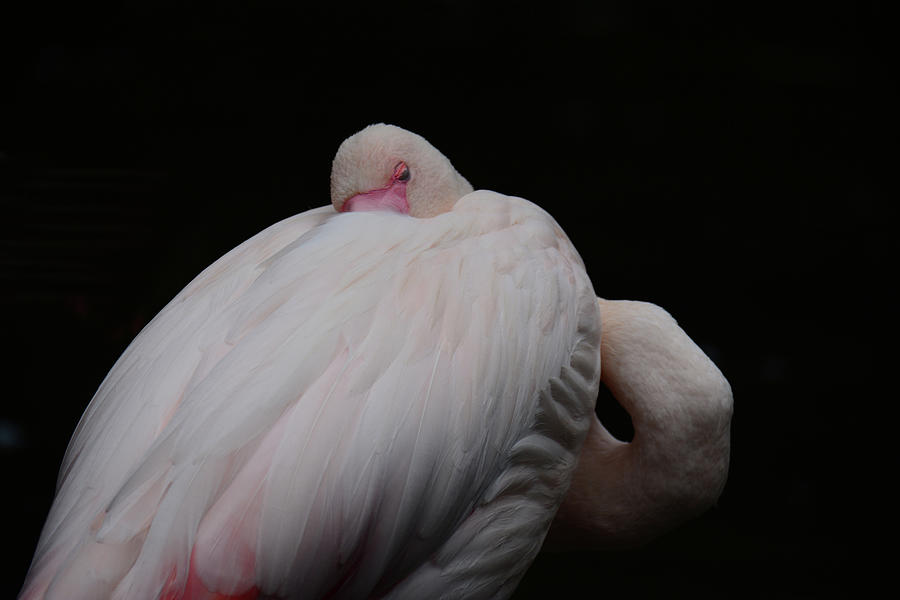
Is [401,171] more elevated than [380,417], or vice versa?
[401,171]

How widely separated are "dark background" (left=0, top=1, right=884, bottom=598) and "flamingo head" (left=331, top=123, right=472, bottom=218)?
3.52 ft

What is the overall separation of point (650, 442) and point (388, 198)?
21.0 inches

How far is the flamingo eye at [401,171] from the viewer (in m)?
1.56

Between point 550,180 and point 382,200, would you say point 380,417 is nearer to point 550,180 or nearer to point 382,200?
point 382,200

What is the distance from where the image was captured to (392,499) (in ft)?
3.89

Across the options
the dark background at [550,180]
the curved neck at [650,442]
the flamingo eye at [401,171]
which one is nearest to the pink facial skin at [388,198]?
the flamingo eye at [401,171]

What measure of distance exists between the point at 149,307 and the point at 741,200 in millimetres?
1702

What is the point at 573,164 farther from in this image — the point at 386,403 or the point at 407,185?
the point at 386,403

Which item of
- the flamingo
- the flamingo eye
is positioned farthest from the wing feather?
the flamingo eye

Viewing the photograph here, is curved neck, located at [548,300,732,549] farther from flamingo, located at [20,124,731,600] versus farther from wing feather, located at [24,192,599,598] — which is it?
wing feather, located at [24,192,599,598]

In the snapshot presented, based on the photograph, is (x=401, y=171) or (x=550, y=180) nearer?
(x=401, y=171)

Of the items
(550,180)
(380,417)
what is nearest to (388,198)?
(380,417)

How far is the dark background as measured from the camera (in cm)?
248

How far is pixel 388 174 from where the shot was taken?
155 centimetres
